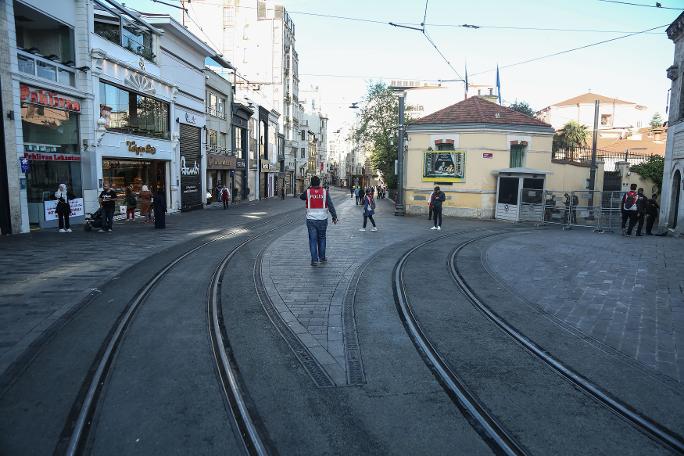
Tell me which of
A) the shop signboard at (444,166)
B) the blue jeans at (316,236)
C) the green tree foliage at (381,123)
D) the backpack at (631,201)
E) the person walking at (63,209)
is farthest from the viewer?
the green tree foliage at (381,123)

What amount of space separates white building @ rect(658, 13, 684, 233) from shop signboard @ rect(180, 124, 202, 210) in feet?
78.9

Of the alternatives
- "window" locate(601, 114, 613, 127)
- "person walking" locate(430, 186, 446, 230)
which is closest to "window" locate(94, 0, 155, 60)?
"person walking" locate(430, 186, 446, 230)

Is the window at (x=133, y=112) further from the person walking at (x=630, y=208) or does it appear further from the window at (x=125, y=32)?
the person walking at (x=630, y=208)

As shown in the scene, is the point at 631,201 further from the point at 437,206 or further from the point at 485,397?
the point at 485,397

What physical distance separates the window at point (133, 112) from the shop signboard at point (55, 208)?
3.89 m

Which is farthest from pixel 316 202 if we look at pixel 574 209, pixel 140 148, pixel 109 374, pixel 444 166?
pixel 444 166

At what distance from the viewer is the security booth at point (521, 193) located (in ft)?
73.6

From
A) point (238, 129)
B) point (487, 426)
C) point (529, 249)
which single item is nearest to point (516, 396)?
point (487, 426)

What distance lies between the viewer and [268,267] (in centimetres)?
980

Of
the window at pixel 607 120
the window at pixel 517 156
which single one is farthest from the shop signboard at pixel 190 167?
the window at pixel 607 120

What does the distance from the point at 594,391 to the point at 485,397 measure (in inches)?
42.1

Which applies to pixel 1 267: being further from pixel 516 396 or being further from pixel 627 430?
pixel 627 430

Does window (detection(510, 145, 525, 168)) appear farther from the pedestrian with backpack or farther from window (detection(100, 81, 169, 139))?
window (detection(100, 81, 169, 139))

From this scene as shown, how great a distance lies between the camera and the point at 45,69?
15.9m
